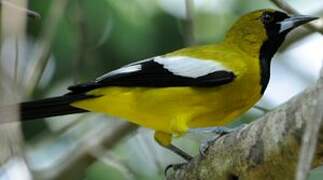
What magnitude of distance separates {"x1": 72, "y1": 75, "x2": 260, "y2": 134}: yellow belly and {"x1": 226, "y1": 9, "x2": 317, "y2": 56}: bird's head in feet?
1.78

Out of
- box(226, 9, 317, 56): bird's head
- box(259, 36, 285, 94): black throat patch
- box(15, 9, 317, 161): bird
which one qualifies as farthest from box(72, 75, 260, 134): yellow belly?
box(226, 9, 317, 56): bird's head

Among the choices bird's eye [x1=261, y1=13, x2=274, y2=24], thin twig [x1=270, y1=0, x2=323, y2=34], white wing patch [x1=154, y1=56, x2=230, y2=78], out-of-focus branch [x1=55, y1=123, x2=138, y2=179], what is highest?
thin twig [x1=270, y1=0, x2=323, y2=34]

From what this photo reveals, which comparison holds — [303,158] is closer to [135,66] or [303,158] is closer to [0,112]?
[0,112]

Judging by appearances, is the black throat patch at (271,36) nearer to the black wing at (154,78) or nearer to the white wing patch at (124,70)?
the black wing at (154,78)

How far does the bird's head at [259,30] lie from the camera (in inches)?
165

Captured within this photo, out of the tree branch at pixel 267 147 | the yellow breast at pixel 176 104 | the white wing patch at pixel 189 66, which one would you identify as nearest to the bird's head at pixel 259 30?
the white wing patch at pixel 189 66

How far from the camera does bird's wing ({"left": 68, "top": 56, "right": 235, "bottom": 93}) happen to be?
11.9 feet

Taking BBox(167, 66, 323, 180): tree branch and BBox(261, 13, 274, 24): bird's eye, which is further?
BBox(261, 13, 274, 24): bird's eye

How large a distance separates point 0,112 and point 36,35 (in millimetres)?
2200

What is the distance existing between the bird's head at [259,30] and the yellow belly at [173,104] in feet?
1.78

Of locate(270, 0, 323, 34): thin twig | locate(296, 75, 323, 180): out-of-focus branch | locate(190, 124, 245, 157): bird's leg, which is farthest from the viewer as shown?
locate(270, 0, 323, 34): thin twig

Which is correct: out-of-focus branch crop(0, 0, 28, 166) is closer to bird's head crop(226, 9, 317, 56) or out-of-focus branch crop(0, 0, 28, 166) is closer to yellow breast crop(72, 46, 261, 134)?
yellow breast crop(72, 46, 261, 134)

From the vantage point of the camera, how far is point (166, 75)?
12.2ft

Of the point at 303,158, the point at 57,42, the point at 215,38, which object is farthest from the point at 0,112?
the point at 215,38
